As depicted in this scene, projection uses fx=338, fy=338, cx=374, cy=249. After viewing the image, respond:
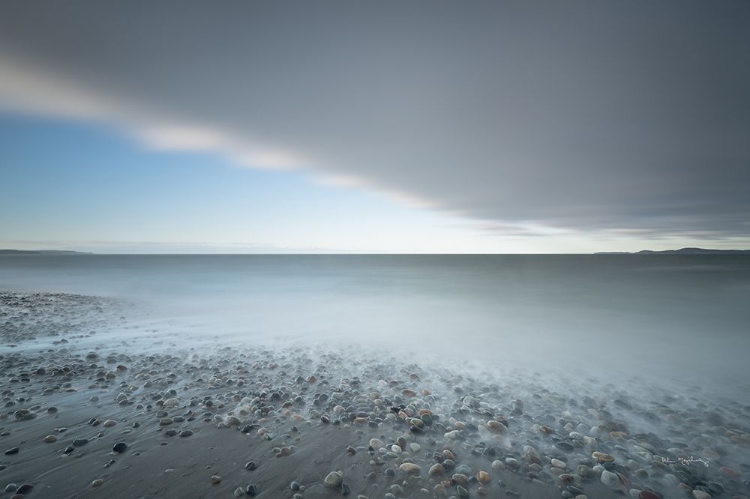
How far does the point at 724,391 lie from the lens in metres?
7.21

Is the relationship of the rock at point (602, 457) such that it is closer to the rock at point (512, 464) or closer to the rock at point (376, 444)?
the rock at point (512, 464)

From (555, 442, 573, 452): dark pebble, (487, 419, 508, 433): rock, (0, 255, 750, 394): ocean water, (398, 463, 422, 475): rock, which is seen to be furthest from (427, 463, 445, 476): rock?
(0, 255, 750, 394): ocean water

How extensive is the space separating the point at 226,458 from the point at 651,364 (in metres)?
10.8

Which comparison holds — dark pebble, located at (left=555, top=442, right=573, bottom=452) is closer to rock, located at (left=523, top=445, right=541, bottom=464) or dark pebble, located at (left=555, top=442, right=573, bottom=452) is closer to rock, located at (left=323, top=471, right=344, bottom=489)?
rock, located at (left=523, top=445, right=541, bottom=464)

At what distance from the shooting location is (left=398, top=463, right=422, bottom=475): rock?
3994 mm

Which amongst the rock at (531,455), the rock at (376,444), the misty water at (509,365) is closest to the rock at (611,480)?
the misty water at (509,365)

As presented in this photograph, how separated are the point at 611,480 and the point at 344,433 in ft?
10.9

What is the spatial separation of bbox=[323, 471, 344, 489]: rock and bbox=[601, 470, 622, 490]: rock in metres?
3.06

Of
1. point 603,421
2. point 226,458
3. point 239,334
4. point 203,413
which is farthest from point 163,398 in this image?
point 603,421

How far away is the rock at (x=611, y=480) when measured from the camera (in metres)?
3.86

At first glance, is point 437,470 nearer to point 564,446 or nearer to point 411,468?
point 411,468

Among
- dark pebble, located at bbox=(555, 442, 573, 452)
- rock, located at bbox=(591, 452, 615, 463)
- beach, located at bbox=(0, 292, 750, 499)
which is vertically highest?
rock, located at bbox=(591, 452, 615, 463)

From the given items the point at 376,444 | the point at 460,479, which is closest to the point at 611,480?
the point at 460,479

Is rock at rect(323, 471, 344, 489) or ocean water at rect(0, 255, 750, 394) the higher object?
rock at rect(323, 471, 344, 489)
